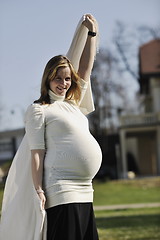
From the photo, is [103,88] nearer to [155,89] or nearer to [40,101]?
[155,89]

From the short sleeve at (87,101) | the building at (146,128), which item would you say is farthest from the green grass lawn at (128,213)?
the short sleeve at (87,101)

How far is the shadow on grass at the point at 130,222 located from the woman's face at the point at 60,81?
20.9ft

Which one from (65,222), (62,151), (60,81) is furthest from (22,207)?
(60,81)

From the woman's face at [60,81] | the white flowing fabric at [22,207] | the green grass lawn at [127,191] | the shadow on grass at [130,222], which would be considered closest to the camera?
the white flowing fabric at [22,207]

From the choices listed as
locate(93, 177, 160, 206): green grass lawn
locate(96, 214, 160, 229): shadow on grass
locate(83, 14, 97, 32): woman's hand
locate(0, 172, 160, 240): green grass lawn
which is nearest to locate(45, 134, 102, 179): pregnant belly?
locate(83, 14, 97, 32): woman's hand

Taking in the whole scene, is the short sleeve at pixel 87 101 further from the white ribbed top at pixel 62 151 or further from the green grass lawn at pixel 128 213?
the green grass lawn at pixel 128 213

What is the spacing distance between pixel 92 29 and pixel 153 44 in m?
31.1

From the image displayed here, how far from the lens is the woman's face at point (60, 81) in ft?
11.7

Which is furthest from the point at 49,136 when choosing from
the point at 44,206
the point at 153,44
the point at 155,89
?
the point at 153,44

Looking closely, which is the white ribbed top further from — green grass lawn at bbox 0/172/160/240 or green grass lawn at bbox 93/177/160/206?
green grass lawn at bbox 93/177/160/206

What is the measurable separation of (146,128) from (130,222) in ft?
62.2

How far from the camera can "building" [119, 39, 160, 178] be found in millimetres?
29234

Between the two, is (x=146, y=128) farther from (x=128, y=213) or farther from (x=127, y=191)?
(x=128, y=213)

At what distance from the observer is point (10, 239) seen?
362 cm
